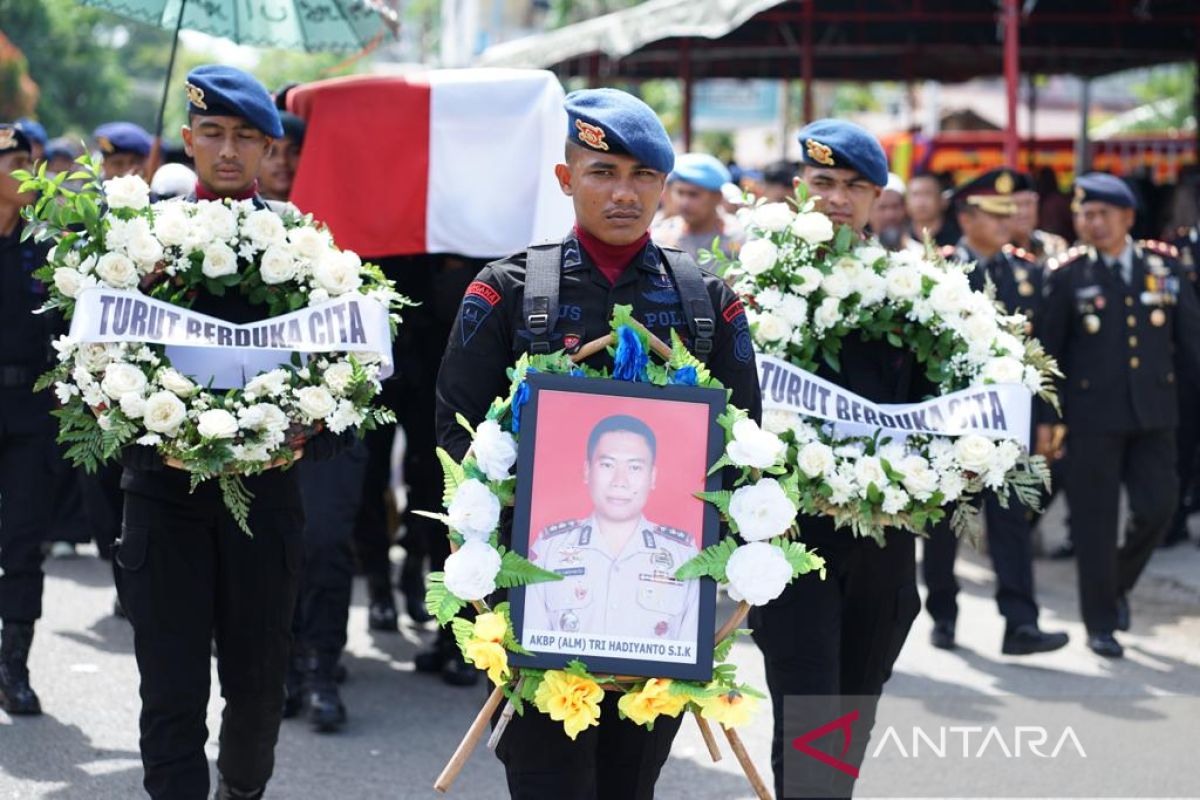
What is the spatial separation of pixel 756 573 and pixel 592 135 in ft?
3.53

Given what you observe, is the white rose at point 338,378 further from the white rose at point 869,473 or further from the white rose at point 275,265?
the white rose at point 869,473

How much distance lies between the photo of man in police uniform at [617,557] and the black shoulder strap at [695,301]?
1.05ft

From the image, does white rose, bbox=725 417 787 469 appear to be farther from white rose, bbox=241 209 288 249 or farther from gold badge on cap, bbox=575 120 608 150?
white rose, bbox=241 209 288 249

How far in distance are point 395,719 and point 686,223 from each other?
11.2 feet

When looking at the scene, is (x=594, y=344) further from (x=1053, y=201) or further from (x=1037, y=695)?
(x=1053, y=201)

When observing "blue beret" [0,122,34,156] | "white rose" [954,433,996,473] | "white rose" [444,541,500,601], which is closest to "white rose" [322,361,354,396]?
"white rose" [444,541,500,601]

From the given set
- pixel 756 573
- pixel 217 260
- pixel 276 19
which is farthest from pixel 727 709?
pixel 276 19

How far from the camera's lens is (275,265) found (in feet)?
15.5

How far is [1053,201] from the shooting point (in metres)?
15.3

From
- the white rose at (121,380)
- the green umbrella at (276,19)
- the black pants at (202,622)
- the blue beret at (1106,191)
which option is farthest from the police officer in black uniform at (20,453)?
the blue beret at (1106,191)

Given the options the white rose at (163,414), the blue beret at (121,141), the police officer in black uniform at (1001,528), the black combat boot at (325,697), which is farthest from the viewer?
the blue beret at (121,141)

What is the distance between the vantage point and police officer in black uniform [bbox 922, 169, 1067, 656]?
815cm

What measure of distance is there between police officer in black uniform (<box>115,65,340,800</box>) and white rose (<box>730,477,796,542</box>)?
5.32ft

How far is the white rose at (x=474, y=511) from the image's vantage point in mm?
3543
